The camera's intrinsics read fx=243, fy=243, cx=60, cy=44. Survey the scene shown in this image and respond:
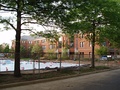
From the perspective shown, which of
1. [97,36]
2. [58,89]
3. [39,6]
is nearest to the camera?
[58,89]

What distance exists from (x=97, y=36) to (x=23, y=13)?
46.8 ft

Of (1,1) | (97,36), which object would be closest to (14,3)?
(1,1)

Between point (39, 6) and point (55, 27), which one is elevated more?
point (39, 6)

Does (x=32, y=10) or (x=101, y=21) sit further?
(x=101, y=21)

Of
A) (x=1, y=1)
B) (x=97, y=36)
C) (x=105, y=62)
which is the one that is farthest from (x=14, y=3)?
(x=105, y=62)

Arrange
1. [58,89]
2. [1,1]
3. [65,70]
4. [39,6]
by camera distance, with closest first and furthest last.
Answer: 1. [58,89]
2. [1,1]
3. [39,6]
4. [65,70]

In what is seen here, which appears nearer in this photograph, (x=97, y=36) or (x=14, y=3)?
(x=14, y=3)

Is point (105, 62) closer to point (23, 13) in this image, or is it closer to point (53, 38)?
point (53, 38)

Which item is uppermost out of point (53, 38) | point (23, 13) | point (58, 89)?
point (23, 13)

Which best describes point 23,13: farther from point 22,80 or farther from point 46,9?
point 22,80

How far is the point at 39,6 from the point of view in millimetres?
14836

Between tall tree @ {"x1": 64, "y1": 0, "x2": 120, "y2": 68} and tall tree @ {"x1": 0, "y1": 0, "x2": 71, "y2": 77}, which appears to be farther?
tall tree @ {"x1": 64, "y1": 0, "x2": 120, "y2": 68}

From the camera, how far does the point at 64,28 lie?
54.5 feet

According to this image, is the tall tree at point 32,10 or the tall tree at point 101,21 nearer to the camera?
the tall tree at point 32,10
